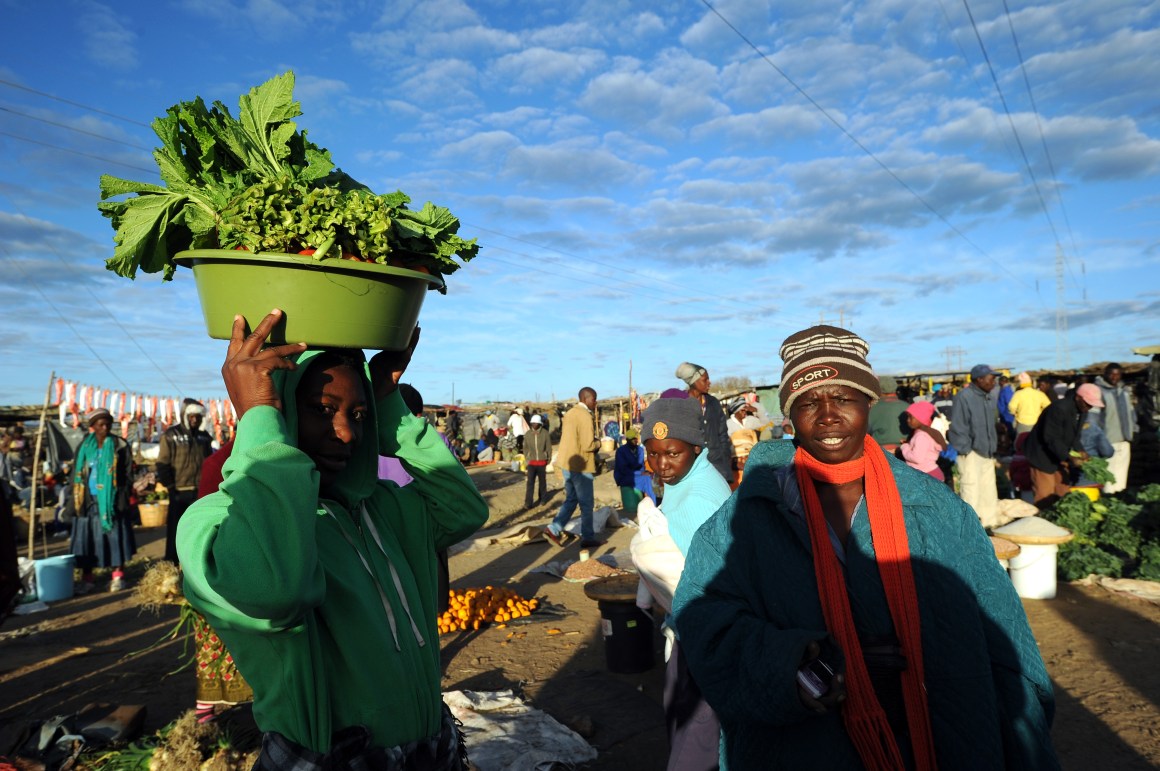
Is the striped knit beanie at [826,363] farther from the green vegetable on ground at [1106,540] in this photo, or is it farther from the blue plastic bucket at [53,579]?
the blue plastic bucket at [53,579]

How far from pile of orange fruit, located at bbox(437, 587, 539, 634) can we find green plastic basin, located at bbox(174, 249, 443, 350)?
18.6 ft

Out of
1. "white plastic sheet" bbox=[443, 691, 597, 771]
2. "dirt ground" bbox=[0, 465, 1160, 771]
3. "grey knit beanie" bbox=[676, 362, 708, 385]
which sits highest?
"grey knit beanie" bbox=[676, 362, 708, 385]

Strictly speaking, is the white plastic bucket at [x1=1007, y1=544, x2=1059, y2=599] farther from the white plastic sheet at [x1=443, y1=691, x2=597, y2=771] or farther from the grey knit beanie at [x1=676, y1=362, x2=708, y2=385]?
the white plastic sheet at [x1=443, y1=691, x2=597, y2=771]

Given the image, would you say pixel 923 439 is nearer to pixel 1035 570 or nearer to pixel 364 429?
pixel 1035 570

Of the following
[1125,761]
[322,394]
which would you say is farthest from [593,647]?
[322,394]

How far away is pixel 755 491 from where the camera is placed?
2.13 meters

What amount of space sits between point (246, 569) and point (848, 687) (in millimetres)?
1512

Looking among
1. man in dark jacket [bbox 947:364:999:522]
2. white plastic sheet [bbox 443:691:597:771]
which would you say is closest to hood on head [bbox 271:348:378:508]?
white plastic sheet [bbox 443:691:597:771]

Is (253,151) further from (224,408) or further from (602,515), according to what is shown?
(224,408)

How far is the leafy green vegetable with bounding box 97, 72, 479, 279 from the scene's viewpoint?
1.80 m

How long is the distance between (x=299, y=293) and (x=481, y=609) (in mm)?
6144

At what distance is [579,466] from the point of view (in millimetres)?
10977

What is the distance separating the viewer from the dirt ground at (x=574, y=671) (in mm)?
4691

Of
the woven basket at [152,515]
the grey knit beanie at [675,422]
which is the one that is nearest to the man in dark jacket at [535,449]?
the woven basket at [152,515]
